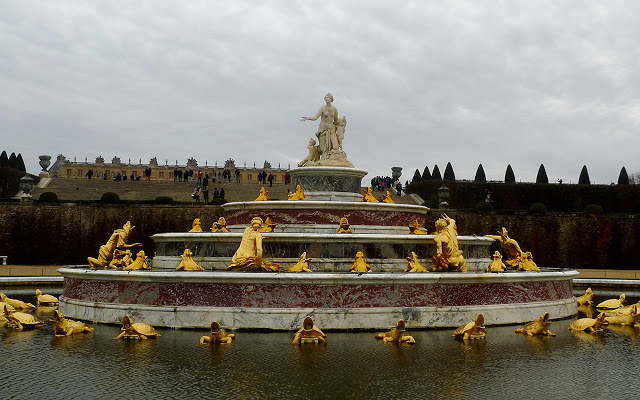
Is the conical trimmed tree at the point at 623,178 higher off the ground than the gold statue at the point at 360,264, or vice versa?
the conical trimmed tree at the point at 623,178

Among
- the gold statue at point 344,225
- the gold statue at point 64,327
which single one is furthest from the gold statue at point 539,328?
the gold statue at point 64,327

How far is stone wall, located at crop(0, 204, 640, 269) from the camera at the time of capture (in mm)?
41406

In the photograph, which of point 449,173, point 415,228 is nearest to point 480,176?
point 449,173

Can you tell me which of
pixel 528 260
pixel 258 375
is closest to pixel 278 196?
pixel 528 260

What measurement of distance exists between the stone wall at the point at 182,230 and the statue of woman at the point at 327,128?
19.4 meters

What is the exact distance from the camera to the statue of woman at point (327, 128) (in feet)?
80.1

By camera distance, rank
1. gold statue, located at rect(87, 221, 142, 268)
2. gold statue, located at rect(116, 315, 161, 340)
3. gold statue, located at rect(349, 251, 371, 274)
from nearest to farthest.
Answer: gold statue, located at rect(116, 315, 161, 340)
gold statue, located at rect(349, 251, 371, 274)
gold statue, located at rect(87, 221, 142, 268)

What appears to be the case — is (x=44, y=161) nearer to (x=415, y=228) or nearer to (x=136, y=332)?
(x=415, y=228)

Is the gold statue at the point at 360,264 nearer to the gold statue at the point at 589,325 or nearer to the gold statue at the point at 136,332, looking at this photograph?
the gold statue at the point at 589,325

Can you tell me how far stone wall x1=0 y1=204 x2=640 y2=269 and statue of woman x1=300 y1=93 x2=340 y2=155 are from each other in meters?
19.4

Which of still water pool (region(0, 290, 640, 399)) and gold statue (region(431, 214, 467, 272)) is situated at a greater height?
gold statue (region(431, 214, 467, 272))

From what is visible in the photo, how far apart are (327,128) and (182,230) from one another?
851 inches

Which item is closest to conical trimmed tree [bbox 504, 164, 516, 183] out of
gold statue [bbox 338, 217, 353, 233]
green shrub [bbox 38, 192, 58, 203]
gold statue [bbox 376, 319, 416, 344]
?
green shrub [bbox 38, 192, 58, 203]

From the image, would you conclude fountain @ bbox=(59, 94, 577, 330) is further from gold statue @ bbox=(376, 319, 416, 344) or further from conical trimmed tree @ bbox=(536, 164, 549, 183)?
conical trimmed tree @ bbox=(536, 164, 549, 183)
